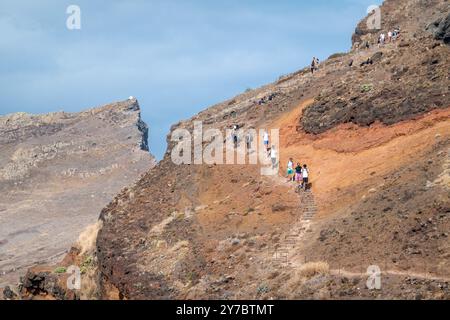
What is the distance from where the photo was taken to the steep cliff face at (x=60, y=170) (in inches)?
3184

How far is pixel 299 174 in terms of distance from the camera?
31750mm

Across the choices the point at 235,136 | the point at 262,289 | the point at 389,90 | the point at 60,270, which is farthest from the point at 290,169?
the point at 60,270

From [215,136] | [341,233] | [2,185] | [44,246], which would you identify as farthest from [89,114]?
[341,233]

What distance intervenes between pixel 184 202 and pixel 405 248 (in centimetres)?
1476

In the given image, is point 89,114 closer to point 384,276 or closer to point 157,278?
point 157,278

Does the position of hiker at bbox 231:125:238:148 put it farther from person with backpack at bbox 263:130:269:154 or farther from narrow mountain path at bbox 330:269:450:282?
narrow mountain path at bbox 330:269:450:282

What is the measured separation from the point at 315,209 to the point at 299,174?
9.08 feet

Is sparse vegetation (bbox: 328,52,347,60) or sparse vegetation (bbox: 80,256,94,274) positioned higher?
sparse vegetation (bbox: 328,52,347,60)

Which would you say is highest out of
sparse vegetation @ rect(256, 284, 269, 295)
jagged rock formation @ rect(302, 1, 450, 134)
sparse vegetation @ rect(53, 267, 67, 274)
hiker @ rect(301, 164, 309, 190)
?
jagged rock formation @ rect(302, 1, 450, 134)

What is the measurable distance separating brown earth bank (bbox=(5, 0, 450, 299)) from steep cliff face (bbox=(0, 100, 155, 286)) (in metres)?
35.2

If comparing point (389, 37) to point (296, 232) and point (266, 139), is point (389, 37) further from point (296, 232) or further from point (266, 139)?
point (296, 232)

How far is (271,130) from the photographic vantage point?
127ft

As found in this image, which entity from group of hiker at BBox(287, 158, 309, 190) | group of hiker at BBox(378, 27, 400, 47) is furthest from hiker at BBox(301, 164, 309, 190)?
group of hiker at BBox(378, 27, 400, 47)

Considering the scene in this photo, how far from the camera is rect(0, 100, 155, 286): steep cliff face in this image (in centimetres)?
8088
